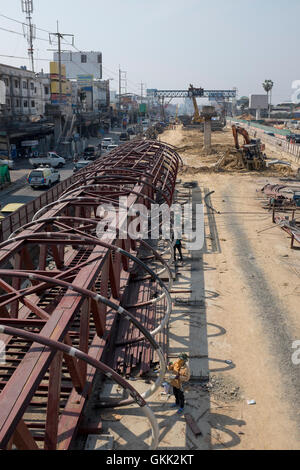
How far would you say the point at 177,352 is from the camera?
39.2ft

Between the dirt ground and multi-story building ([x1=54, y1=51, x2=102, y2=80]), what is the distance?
12922 cm

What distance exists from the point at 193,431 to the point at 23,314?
5.76 m

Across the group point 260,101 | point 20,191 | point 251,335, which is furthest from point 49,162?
point 260,101

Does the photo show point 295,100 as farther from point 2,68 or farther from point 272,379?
point 272,379

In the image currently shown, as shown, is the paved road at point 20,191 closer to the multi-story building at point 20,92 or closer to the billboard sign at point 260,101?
the multi-story building at point 20,92

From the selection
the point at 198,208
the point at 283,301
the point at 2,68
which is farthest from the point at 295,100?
the point at 283,301

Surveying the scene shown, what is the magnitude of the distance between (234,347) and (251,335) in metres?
0.92

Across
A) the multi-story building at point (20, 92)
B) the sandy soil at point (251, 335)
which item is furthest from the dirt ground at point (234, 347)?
the multi-story building at point (20, 92)

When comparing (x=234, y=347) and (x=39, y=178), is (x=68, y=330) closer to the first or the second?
(x=234, y=347)

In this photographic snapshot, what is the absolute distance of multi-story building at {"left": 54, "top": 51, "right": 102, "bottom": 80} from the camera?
138250 millimetres

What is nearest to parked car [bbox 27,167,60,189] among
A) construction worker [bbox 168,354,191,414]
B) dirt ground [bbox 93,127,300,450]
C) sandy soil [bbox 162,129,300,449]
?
sandy soil [bbox 162,129,300,449]

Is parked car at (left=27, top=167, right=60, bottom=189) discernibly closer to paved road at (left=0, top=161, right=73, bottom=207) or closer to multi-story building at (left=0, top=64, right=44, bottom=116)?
paved road at (left=0, top=161, right=73, bottom=207)

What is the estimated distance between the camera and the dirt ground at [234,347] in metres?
9.03

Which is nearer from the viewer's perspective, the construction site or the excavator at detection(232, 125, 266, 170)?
the construction site
